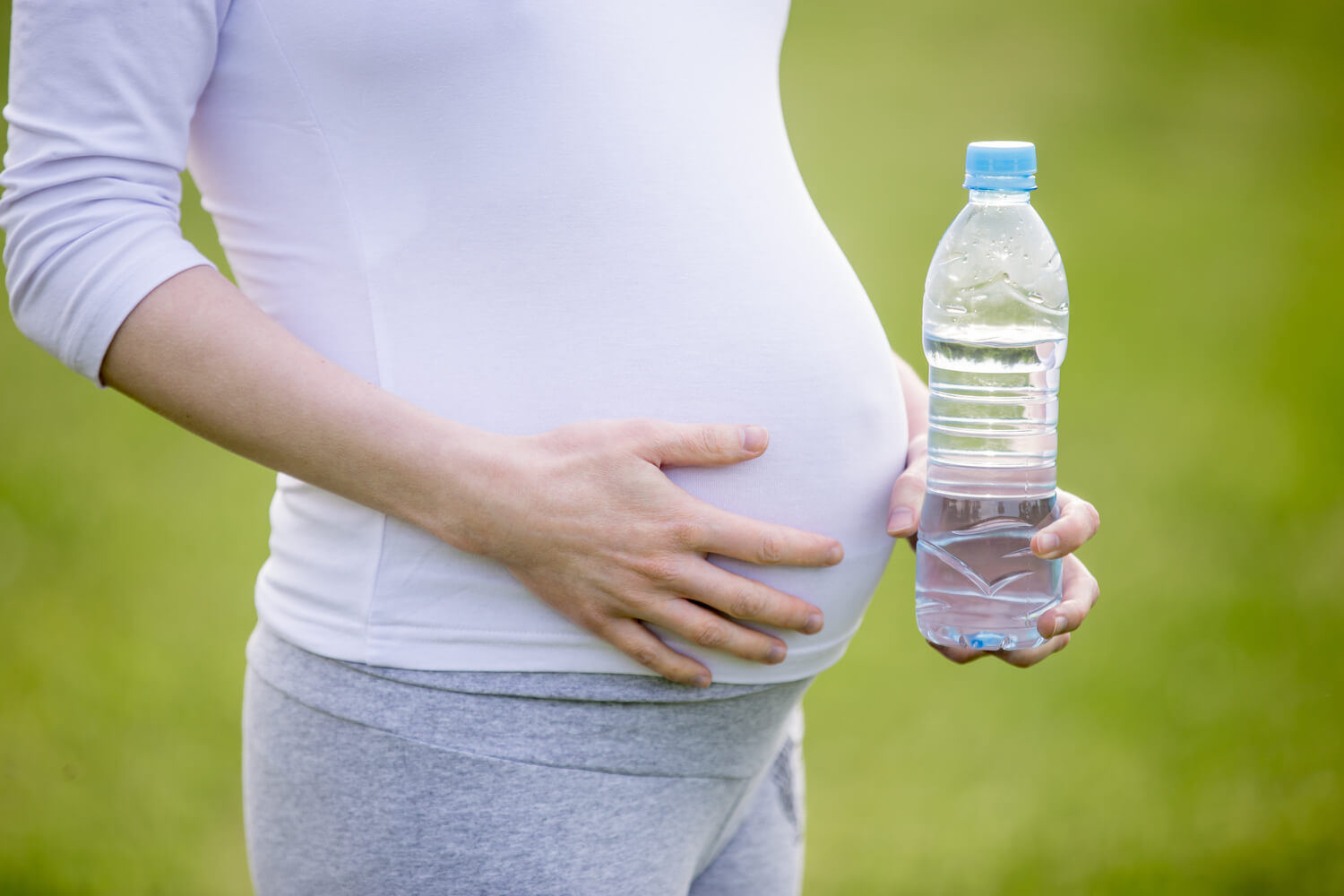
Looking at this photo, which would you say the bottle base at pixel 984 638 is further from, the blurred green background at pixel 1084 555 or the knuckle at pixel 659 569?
the blurred green background at pixel 1084 555

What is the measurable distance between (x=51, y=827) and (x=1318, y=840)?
266cm

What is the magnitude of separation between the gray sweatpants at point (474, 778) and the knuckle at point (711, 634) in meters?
0.05

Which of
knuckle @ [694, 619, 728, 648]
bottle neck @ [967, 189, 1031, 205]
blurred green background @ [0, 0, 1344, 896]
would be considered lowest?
blurred green background @ [0, 0, 1344, 896]

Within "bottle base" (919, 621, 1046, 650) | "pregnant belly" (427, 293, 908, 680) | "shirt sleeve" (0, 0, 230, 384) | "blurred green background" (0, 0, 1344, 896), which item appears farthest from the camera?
"blurred green background" (0, 0, 1344, 896)

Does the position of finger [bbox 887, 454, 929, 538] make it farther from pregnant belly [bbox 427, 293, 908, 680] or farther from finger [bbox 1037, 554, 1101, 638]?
finger [bbox 1037, 554, 1101, 638]

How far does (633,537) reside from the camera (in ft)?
2.62

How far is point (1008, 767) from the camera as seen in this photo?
Result: 2.79m

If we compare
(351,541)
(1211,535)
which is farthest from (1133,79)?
(351,541)

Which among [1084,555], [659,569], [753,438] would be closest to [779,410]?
[753,438]

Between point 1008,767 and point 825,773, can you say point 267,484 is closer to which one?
point 825,773

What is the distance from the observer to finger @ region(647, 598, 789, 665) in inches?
32.3

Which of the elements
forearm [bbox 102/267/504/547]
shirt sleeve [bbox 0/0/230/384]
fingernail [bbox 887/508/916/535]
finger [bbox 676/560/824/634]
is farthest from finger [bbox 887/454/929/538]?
shirt sleeve [bbox 0/0/230/384]

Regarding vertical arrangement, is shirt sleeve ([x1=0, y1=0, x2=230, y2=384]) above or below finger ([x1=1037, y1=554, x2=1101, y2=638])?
above

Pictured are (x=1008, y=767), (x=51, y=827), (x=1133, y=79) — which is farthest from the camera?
(x=1133, y=79)
